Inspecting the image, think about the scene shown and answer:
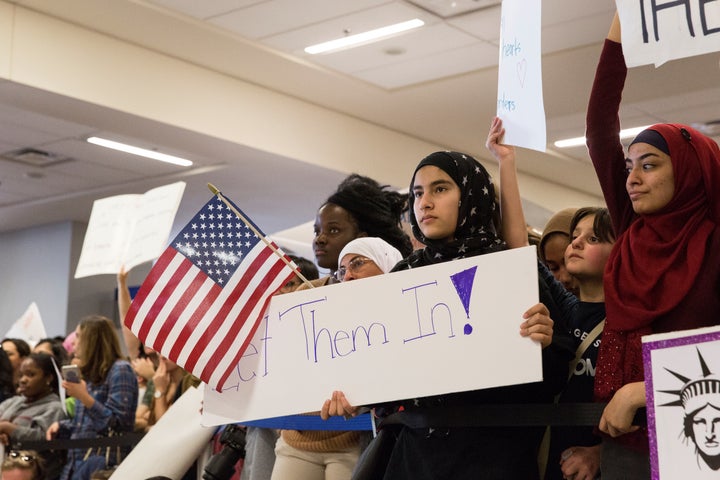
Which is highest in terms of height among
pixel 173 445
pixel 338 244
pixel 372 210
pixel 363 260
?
pixel 372 210

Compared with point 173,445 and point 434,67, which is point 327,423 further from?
point 434,67

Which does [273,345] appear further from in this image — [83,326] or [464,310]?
[83,326]

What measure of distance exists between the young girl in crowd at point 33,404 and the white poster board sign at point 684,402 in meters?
4.94

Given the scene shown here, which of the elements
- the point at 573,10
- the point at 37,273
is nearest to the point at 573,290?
the point at 573,10

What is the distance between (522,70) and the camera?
2955 millimetres

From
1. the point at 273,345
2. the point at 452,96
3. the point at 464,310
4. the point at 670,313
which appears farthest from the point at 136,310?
the point at 452,96

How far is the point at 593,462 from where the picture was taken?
8.39 ft

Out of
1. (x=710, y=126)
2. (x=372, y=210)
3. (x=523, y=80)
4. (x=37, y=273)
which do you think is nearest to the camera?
(x=523, y=80)

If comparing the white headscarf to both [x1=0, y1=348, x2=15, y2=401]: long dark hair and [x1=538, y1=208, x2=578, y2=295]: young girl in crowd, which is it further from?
[x1=0, y1=348, x2=15, y2=401]: long dark hair

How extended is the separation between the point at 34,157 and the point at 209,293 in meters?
8.45

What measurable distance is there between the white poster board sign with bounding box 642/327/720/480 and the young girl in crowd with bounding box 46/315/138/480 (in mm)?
3955

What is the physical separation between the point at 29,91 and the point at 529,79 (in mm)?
6454

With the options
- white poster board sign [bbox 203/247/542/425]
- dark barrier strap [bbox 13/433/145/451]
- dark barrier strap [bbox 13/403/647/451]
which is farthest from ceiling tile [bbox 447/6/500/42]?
dark barrier strap [bbox 13/403/647/451]

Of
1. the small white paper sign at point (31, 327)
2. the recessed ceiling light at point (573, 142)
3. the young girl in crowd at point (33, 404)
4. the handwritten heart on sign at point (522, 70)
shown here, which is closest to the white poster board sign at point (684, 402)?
the handwritten heart on sign at point (522, 70)
